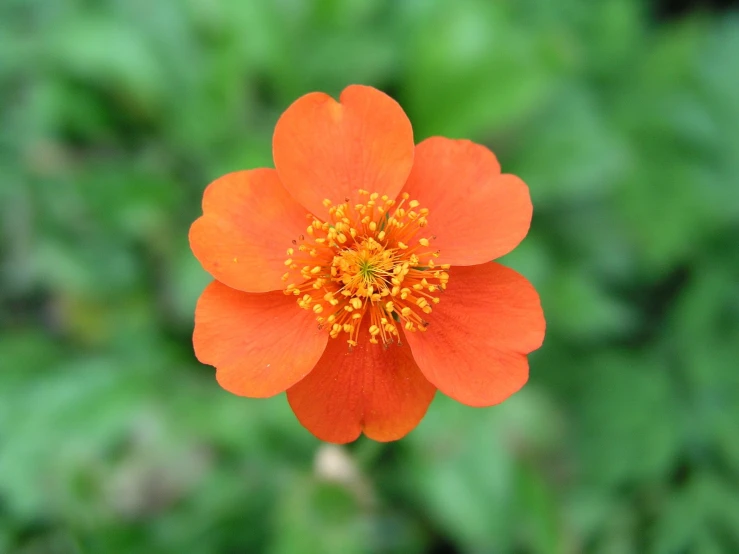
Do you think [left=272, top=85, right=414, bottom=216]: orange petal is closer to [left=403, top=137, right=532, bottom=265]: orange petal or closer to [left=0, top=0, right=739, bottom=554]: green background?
[left=403, top=137, right=532, bottom=265]: orange petal

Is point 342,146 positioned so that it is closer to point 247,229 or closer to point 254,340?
point 247,229

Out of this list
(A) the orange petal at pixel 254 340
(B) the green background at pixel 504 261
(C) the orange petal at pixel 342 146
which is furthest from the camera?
(B) the green background at pixel 504 261

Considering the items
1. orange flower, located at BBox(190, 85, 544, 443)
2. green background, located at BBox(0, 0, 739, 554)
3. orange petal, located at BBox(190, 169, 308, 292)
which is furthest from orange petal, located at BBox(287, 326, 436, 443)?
green background, located at BBox(0, 0, 739, 554)

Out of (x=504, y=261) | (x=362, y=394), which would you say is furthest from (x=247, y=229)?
(x=504, y=261)

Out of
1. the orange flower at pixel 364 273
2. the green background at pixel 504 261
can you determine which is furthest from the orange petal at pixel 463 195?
the green background at pixel 504 261

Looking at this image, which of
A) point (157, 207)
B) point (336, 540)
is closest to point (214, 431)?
point (336, 540)

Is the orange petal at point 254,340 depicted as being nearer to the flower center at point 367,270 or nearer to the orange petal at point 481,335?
the flower center at point 367,270

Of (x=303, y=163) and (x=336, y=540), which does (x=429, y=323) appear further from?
(x=336, y=540)
